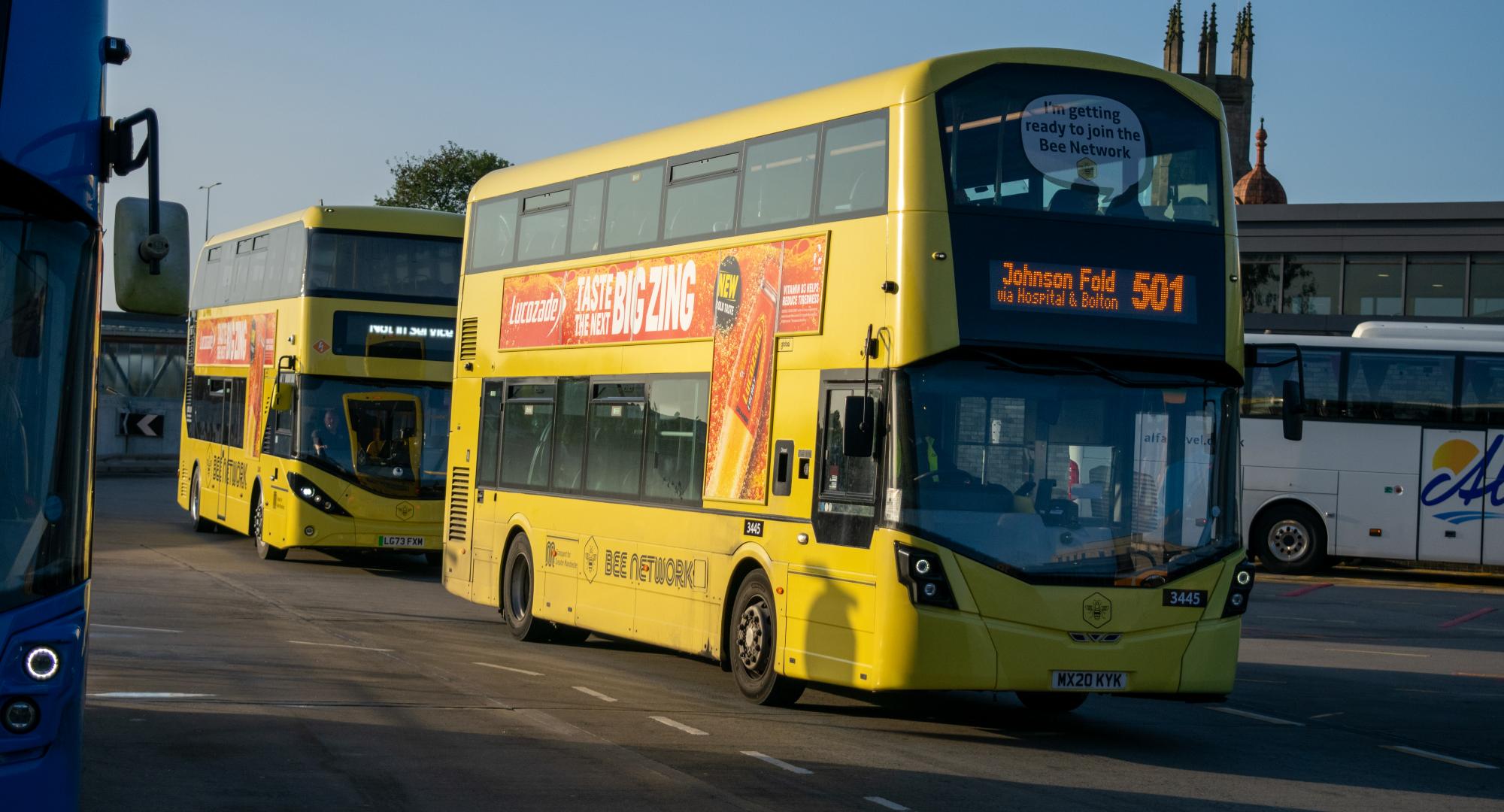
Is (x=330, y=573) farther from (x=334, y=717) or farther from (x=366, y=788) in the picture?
(x=366, y=788)

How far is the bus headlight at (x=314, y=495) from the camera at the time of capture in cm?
2384

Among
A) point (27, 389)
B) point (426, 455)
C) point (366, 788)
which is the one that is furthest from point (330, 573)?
point (27, 389)

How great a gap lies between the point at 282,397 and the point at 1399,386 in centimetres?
1754

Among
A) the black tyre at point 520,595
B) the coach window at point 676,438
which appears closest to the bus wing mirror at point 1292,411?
the coach window at point 676,438

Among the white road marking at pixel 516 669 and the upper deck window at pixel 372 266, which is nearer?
the white road marking at pixel 516 669

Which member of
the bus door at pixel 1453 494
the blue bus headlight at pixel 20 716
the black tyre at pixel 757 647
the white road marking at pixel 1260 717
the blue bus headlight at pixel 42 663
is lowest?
the white road marking at pixel 1260 717

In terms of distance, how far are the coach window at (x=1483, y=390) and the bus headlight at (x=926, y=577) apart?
20.2 meters

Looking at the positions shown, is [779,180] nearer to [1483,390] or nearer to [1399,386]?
[1399,386]

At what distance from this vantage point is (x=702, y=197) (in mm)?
14055

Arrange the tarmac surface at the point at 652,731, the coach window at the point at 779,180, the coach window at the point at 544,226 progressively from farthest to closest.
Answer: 1. the coach window at the point at 544,226
2. the coach window at the point at 779,180
3. the tarmac surface at the point at 652,731

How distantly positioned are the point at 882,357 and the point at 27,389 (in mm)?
6408

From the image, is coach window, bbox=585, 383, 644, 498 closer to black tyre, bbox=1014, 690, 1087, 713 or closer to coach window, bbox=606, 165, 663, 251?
coach window, bbox=606, 165, 663, 251

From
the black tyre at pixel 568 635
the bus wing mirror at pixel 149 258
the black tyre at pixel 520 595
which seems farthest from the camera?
the black tyre at pixel 568 635

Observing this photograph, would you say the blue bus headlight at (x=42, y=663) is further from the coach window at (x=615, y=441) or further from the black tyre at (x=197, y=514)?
the black tyre at (x=197, y=514)
